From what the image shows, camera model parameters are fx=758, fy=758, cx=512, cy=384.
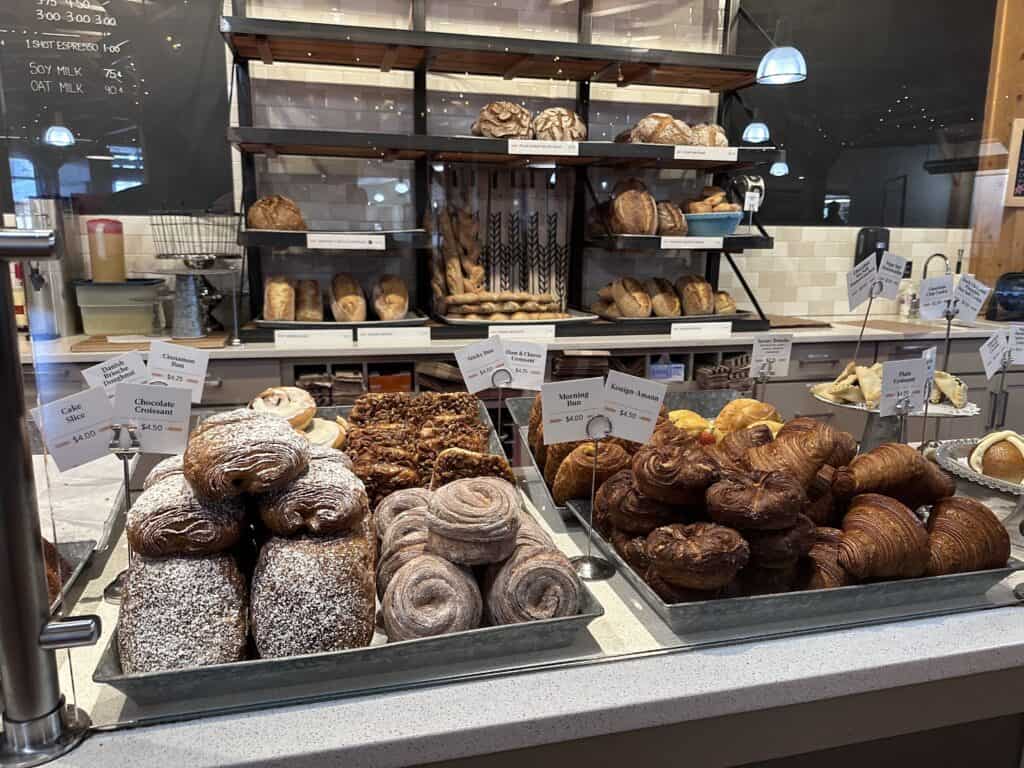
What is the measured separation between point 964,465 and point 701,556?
0.93 metres

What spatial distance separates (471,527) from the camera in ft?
3.42

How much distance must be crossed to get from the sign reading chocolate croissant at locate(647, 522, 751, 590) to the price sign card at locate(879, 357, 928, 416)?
0.70 meters

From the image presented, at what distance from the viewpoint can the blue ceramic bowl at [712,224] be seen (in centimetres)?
370

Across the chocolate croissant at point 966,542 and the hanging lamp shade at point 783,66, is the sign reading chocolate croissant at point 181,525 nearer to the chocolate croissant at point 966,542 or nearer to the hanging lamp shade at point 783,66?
the chocolate croissant at point 966,542

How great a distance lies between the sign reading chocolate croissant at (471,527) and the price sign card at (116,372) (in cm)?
66

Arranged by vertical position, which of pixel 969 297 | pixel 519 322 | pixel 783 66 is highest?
pixel 783 66

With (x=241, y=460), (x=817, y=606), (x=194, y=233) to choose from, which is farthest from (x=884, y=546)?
(x=194, y=233)

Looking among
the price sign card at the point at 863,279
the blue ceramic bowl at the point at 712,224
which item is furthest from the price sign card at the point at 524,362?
the blue ceramic bowl at the point at 712,224

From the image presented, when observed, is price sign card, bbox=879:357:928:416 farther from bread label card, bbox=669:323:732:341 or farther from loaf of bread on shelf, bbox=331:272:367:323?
loaf of bread on shelf, bbox=331:272:367:323

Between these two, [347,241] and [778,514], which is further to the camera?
[347,241]

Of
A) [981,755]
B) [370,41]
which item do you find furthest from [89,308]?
[981,755]

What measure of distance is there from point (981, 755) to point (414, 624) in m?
1.03

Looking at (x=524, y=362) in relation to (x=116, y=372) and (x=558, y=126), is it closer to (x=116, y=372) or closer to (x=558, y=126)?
(x=116, y=372)

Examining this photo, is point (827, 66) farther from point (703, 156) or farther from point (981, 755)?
point (981, 755)
